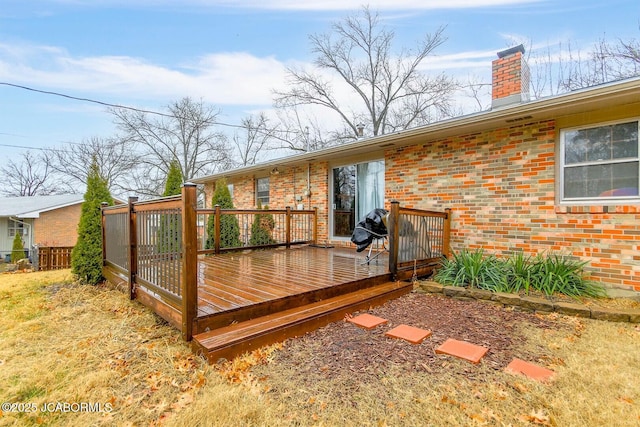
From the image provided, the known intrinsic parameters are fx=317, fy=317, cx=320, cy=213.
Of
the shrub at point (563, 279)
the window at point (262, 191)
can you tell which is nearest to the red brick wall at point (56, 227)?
the window at point (262, 191)

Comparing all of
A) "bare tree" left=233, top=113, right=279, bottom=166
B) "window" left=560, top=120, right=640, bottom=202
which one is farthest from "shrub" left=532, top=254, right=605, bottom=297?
"bare tree" left=233, top=113, right=279, bottom=166

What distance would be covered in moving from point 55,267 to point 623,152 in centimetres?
1383

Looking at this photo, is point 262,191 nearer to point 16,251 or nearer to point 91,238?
point 91,238

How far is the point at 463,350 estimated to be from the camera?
258 centimetres

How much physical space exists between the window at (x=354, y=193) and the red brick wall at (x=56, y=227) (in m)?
15.7

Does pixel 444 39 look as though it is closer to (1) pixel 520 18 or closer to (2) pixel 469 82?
(2) pixel 469 82

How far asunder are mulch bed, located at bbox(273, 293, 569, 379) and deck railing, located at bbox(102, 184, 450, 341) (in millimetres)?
888

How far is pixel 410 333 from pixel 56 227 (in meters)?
21.2

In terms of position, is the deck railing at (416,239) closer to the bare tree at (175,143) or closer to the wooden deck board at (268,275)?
the wooden deck board at (268,275)

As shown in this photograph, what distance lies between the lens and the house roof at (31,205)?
16.0 metres

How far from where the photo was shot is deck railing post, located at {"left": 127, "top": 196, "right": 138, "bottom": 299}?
375 cm

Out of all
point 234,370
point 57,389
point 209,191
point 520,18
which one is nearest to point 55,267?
point 209,191

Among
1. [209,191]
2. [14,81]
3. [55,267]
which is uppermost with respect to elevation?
[14,81]

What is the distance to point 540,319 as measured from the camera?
11.1 feet
